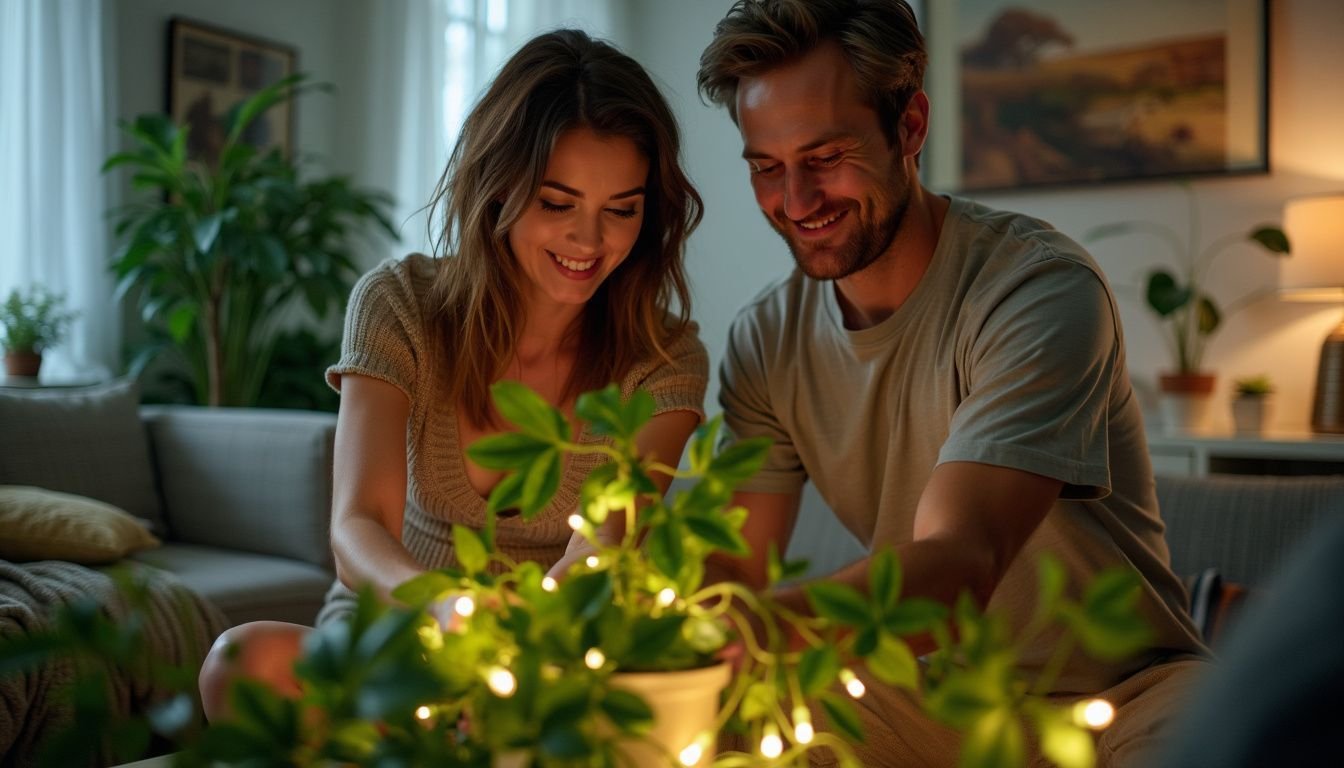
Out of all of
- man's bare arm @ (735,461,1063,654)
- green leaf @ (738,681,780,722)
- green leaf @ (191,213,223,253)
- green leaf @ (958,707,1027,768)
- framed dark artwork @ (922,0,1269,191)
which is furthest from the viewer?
framed dark artwork @ (922,0,1269,191)

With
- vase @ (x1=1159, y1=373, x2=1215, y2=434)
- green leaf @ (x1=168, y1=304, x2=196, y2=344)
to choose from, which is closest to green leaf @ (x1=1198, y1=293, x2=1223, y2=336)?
vase @ (x1=1159, y1=373, x2=1215, y2=434)

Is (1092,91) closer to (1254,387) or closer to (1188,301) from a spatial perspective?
(1188,301)

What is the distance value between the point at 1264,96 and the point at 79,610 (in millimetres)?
4261

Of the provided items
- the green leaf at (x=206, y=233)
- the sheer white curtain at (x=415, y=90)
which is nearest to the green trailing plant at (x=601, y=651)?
the green leaf at (x=206, y=233)

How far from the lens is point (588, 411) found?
1.85 feet

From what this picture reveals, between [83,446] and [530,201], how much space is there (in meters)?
1.91

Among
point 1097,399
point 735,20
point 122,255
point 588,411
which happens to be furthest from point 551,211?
point 122,255

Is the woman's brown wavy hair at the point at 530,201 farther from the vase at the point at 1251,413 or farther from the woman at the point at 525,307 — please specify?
the vase at the point at 1251,413

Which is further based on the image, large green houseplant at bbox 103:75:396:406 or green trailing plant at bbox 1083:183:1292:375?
green trailing plant at bbox 1083:183:1292:375

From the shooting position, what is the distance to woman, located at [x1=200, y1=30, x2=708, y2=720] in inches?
60.4

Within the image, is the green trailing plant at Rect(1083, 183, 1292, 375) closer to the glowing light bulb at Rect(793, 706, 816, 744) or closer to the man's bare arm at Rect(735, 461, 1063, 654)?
the man's bare arm at Rect(735, 461, 1063, 654)

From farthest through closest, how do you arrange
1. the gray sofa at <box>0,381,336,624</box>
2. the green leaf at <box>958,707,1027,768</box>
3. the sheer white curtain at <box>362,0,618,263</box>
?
the sheer white curtain at <box>362,0,618,263</box>
the gray sofa at <box>0,381,336,624</box>
the green leaf at <box>958,707,1027,768</box>

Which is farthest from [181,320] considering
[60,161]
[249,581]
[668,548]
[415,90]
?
[668,548]

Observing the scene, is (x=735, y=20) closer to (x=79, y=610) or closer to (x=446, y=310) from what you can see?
(x=446, y=310)
